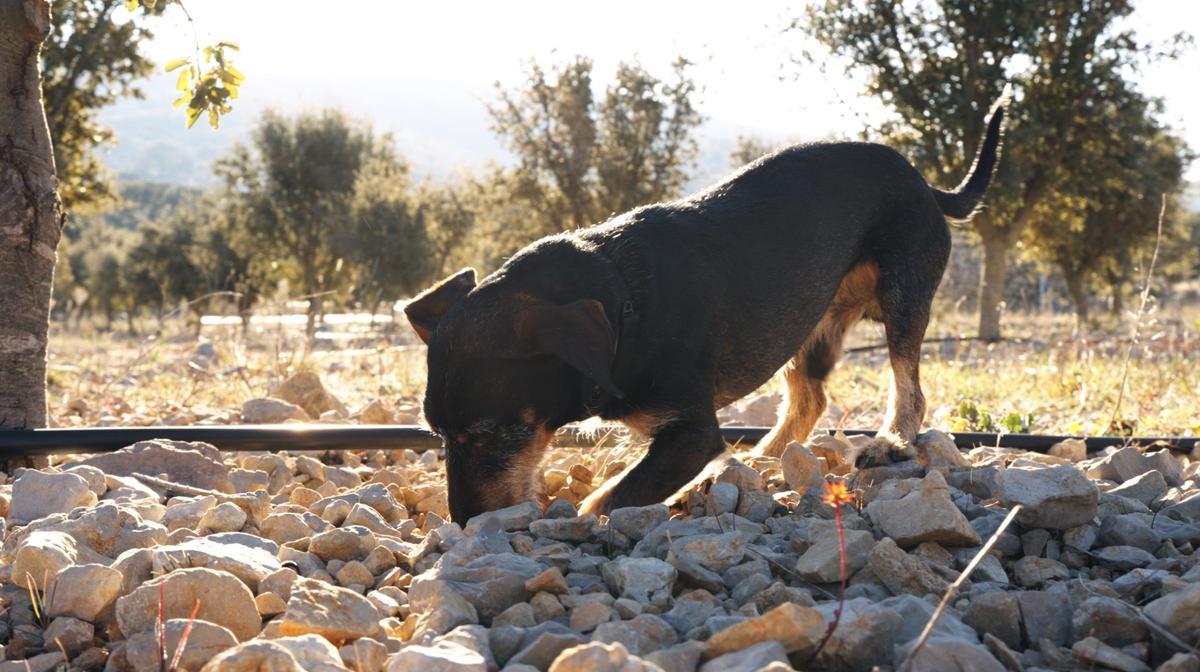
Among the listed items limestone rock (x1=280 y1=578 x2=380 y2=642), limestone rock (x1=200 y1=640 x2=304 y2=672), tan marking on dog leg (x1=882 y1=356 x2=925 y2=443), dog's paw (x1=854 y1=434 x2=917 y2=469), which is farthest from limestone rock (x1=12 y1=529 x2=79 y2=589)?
tan marking on dog leg (x1=882 y1=356 x2=925 y2=443)

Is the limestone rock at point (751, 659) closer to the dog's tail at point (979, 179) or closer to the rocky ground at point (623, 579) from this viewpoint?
the rocky ground at point (623, 579)

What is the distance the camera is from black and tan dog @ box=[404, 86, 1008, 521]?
4016 millimetres

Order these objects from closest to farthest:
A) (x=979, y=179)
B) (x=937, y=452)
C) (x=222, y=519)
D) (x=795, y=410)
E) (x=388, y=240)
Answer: (x=222, y=519) < (x=937, y=452) < (x=795, y=410) < (x=979, y=179) < (x=388, y=240)

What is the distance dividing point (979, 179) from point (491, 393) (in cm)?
385

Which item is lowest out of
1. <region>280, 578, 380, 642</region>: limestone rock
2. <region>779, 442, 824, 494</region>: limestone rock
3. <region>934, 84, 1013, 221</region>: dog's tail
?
<region>280, 578, 380, 642</region>: limestone rock

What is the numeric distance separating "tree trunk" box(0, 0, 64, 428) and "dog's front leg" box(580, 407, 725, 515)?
3.10m

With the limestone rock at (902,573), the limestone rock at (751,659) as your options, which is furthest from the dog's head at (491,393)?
the limestone rock at (751,659)

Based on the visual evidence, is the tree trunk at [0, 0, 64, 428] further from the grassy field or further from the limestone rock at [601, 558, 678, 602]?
the limestone rock at [601, 558, 678, 602]

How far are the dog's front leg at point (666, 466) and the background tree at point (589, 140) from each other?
1162 inches

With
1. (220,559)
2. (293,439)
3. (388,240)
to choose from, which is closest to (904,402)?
(293,439)

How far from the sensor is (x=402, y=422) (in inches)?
266

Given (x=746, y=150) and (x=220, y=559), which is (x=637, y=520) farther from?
(x=746, y=150)

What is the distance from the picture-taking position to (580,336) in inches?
144

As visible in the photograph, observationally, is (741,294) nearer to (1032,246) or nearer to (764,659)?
(764,659)
